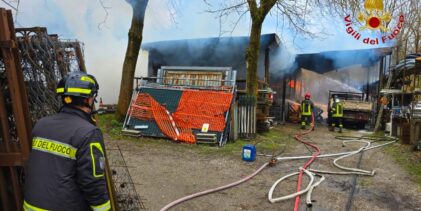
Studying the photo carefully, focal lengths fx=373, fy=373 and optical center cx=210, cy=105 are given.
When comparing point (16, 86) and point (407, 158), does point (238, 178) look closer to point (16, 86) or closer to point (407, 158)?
point (16, 86)

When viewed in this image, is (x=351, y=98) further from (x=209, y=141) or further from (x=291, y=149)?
(x=209, y=141)

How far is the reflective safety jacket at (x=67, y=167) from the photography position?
230 cm

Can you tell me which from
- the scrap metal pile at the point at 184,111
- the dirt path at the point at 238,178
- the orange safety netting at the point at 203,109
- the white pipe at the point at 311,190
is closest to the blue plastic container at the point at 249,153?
the dirt path at the point at 238,178

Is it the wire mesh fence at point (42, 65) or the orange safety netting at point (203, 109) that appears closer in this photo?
the wire mesh fence at point (42, 65)

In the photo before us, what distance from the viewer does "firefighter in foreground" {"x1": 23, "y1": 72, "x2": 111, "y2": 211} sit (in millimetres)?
2299

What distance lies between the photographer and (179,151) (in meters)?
8.72

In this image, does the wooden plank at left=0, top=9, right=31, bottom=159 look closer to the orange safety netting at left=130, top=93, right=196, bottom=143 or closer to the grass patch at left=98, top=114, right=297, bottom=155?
the grass patch at left=98, top=114, right=297, bottom=155

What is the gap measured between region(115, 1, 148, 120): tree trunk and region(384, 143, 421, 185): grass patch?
25.7 feet

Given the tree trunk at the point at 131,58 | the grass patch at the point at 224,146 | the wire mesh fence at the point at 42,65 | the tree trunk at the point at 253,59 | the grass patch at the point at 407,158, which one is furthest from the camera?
the tree trunk at the point at 253,59

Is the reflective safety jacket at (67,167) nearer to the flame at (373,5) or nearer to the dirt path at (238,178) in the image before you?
the dirt path at (238,178)

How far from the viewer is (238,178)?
6.49 meters

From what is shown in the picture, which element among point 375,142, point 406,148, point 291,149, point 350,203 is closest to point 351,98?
point 375,142

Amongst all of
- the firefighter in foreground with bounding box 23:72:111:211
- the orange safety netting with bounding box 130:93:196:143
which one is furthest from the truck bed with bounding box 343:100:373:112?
the firefighter in foreground with bounding box 23:72:111:211

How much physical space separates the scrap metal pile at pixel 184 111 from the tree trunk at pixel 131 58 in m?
1.24
